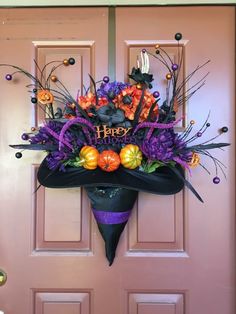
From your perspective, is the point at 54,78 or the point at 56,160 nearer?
the point at 56,160

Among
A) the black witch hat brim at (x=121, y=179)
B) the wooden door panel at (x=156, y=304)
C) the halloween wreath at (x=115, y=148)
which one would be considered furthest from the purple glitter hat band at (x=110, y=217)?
the wooden door panel at (x=156, y=304)

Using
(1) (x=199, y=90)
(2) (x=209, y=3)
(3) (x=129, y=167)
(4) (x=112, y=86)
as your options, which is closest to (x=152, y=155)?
(3) (x=129, y=167)

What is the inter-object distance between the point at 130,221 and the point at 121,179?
28cm

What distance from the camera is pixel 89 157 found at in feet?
3.40

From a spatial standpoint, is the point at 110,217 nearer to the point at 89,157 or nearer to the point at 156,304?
the point at 89,157

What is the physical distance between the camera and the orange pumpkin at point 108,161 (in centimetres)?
102

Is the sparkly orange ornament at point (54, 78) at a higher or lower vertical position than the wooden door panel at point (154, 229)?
higher

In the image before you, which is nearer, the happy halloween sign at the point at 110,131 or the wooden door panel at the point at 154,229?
the happy halloween sign at the point at 110,131

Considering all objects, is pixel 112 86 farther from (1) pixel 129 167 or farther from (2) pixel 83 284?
(2) pixel 83 284

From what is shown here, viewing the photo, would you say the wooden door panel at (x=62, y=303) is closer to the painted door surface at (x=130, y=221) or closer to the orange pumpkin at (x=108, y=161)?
the painted door surface at (x=130, y=221)

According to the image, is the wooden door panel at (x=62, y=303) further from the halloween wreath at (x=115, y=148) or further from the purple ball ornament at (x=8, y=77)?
the purple ball ornament at (x=8, y=77)

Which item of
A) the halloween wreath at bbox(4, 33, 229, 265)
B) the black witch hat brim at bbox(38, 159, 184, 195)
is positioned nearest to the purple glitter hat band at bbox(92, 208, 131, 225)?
the halloween wreath at bbox(4, 33, 229, 265)

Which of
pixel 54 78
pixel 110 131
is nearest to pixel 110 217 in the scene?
pixel 110 131

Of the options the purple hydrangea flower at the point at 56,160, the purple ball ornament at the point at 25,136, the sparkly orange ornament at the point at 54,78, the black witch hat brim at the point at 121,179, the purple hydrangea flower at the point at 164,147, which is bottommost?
the black witch hat brim at the point at 121,179
